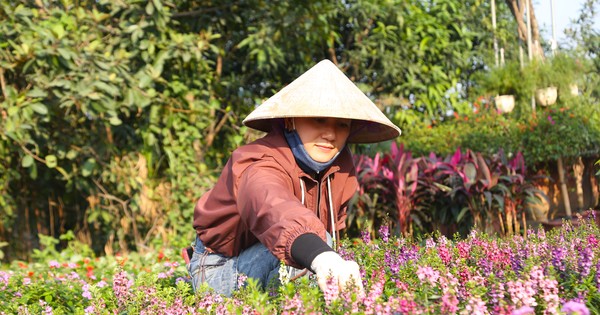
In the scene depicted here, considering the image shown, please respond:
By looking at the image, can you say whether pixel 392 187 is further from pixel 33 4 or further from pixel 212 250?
pixel 33 4

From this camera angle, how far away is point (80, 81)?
5656mm

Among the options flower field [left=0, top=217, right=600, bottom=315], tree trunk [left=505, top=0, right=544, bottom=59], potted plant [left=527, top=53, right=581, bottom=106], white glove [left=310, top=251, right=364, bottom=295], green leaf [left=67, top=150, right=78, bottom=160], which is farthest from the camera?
tree trunk [left=505, top=0, right=544, bottom=59]

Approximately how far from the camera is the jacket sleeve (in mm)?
2184

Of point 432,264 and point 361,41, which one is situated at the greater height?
point 361,41

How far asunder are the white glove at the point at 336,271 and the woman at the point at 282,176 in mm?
244

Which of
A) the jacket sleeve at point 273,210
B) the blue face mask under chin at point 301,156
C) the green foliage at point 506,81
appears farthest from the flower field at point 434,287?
the green foliage at point 506,81

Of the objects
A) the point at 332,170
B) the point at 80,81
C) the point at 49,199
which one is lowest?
the point at 49,199

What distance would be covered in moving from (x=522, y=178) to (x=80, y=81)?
3.64m

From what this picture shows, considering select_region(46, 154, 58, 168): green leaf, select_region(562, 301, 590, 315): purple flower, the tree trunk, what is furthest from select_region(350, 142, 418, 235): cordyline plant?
the tree trunk

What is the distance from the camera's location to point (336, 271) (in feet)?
6.34

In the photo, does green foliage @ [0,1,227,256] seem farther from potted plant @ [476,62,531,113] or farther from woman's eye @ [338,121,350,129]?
potted plant @ [476,62,531,113]

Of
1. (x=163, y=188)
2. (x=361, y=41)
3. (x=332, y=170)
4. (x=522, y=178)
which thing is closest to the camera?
(x=332, y=170)

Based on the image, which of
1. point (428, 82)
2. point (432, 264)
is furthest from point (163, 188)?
point (432, 264)

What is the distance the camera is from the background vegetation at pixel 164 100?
582 centimetres
